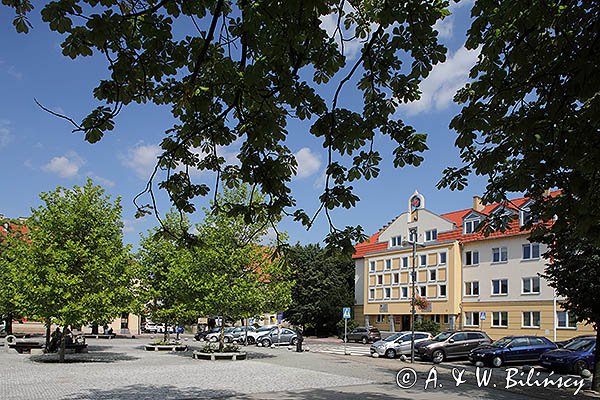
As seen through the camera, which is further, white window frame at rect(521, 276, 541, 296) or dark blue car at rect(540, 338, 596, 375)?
white window frame at rect(521, 276, 541, 296)

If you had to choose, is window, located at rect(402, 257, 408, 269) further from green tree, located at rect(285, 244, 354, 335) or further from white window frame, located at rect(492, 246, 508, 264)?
white window frame, located at rect(492, 246, 508, 264)

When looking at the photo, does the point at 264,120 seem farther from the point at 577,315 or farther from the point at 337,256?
the point at 577,315

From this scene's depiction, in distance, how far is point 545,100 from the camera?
24.2 ft

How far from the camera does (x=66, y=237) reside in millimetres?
26109

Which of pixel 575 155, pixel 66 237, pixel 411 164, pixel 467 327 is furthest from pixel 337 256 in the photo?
pixel 467 327

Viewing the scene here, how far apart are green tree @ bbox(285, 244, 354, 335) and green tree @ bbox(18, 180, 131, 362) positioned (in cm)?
4011

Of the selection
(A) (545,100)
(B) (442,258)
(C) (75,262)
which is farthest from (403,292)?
(A) (545,100)

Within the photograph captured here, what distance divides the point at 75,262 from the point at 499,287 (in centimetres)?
3568

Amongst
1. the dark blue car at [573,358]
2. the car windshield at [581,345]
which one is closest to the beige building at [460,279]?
the car windshield at [581,345]

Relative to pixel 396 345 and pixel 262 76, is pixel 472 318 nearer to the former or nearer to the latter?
pixel 396 345

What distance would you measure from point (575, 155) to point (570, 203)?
0.90 metres

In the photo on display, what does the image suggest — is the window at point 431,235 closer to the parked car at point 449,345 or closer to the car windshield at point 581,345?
the parked car at point 449,345

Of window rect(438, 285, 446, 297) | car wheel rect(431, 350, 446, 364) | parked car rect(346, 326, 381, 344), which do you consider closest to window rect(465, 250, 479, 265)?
window rect(438, 285, 446, 297)

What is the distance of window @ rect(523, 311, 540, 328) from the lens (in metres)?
45.5
